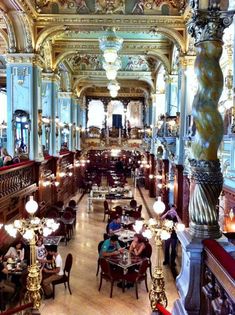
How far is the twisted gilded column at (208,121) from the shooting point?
9.70ft

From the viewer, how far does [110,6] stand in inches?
411

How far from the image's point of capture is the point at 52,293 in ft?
25.5

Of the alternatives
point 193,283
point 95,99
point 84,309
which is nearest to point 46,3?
point 84,309

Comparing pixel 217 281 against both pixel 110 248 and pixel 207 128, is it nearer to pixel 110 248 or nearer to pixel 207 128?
pixel 207 128

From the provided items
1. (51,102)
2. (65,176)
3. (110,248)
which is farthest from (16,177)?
(65,176)

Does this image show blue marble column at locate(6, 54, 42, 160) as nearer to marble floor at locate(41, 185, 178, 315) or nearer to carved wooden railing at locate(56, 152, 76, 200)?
marble floor at locate(41, 185, 178, 315)

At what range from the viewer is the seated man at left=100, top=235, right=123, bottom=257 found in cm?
855

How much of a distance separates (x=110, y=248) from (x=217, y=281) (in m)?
6.69

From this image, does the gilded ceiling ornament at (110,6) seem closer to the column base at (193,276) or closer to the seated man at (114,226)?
the seated man at (114,226)

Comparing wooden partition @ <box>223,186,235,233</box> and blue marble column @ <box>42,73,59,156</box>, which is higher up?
blue marble column @ <box>42,73,59,156</box>

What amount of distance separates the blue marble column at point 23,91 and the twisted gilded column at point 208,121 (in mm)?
8661

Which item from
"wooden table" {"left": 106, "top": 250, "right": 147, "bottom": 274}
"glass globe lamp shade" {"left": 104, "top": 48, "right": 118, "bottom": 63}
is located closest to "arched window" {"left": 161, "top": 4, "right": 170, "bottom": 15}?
"glass globe lamp shade" {"left": 104, "top": 48, "right": 118, "bottom": 63}

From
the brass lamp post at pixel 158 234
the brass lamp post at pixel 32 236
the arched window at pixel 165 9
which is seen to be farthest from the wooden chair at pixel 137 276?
the arched window at pixel 165 9

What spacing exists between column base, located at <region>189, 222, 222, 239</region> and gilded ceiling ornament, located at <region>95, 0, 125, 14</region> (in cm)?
914
